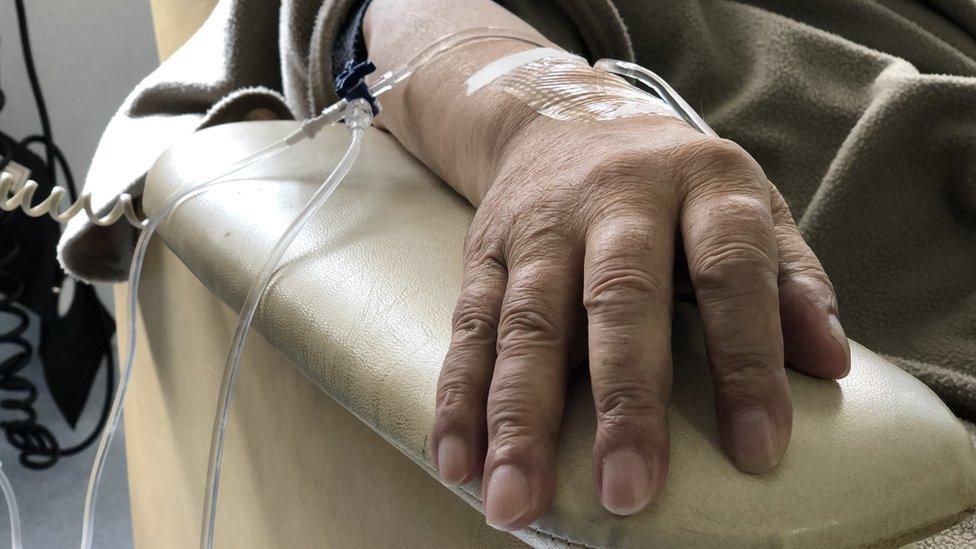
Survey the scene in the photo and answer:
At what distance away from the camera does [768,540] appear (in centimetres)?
32

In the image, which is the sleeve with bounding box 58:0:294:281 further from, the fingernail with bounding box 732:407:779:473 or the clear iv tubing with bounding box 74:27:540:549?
the fingernail with bounding box 732:407:779:473

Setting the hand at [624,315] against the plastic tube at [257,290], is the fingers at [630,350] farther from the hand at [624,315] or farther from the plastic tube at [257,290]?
the plastic tube at [257,290]

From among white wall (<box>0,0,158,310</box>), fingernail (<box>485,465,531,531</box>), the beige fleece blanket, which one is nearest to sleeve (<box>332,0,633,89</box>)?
the beige fleece blanket

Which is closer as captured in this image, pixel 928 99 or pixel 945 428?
pixel 945 428

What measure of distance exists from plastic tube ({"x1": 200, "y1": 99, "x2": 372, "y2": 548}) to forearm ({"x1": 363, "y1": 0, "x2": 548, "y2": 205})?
44 mm

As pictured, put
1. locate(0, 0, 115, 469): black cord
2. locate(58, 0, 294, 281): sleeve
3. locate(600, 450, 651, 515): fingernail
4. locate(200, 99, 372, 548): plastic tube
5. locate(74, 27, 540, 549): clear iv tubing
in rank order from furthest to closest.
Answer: locate(0, 0, 115, 469): black cord, locate(58, 0, 294, 281): sleeve, locate(74, 27, 540, 549): clear iv tubing, locate(200, 99, 372, 548): plastic tube, locate(600, 450, 651, 515): fingernail

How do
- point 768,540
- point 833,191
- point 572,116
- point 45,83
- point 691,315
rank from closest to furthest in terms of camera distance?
point 768,540, point 691,315, point 572,116, point 833,191, point 45,83

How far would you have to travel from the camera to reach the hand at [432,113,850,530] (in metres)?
Result: 0.35

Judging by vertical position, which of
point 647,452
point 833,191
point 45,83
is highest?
point 647,452

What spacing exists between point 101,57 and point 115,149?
0.90 m

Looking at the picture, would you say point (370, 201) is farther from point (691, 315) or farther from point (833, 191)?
point (833, 191)

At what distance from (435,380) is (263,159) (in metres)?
0.29

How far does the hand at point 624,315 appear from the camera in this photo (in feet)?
1.13

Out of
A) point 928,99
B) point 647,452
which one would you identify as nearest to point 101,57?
point 928,99
